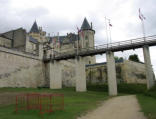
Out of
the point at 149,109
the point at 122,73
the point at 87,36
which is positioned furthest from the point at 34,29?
the point at 149,109

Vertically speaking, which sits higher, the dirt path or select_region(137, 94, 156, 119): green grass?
select_region(137, 94, 156, 119): green grass

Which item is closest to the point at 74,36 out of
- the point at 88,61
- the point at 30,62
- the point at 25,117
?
the point at 88,61

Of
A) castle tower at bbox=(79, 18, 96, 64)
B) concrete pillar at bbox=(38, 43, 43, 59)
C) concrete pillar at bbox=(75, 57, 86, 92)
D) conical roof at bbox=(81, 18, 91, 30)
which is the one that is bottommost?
concrete pillar at bbox=(75, 57, 86, 92)

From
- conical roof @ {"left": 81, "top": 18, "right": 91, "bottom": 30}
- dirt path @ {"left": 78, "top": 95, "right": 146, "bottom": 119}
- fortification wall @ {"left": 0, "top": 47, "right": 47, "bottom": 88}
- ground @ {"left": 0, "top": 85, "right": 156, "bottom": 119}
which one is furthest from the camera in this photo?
conical roof @ {"left": 81, "top": 18, "right": 91, "bottom": 30}

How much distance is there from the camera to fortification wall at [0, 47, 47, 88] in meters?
29.8

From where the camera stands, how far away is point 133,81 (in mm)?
44844

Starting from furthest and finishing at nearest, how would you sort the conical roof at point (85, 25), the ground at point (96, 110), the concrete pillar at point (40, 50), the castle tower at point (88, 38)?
the conical roof at point (85, 25), the castle tower at point (88, 38), the concrete pillar at point (40, 50), the ground at point (96, 110)

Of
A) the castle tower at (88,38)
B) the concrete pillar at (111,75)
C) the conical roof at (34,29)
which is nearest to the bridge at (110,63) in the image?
the concrete pillar at (111,75)

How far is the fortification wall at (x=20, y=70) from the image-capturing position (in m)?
29.8

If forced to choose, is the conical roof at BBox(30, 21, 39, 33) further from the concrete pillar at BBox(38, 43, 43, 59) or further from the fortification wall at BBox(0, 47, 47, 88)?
the fortification wall at BBox(0, 47, 47, 88)

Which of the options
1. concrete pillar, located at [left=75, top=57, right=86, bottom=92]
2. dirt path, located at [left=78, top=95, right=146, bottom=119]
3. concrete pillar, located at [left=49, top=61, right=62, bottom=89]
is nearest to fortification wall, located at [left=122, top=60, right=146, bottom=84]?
concrete pillar, located at [left=75, top=57, right=86, bottom=92]

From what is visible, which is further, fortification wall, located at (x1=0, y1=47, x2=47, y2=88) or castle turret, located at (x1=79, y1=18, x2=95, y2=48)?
castle turret, located at (x1=79, y1=18, x2=95, y2=48)

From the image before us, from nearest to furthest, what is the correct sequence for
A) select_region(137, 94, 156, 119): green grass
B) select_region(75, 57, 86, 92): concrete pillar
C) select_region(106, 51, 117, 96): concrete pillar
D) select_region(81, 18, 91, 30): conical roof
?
select_region(137, 94, 156, 119): green grass
select_region(106, 51, 117, 96): concrete pillar
select_region(75, 57, 86, 92): concrete pillar
select_region(81, 18, 91, 30): conical roof

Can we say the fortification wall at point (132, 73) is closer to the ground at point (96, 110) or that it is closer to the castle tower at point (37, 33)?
the ground at point (96, 110)
